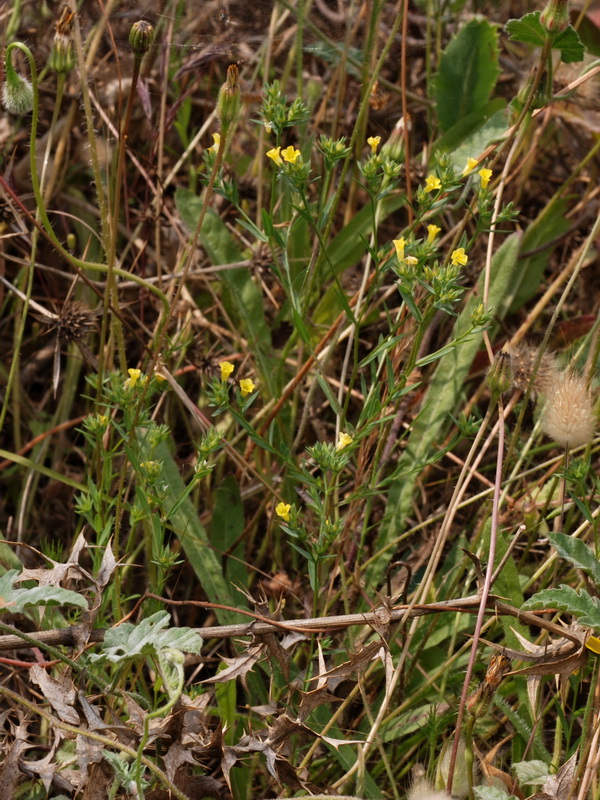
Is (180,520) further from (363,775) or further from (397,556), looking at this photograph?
(363,775)

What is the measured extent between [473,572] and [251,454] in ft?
1.77

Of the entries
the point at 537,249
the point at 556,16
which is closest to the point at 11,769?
the point at 556,16

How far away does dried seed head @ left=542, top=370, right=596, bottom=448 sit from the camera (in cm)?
141

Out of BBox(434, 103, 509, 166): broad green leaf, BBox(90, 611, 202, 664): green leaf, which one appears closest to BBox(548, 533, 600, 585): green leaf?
BBox(90, 611, 202, 664): green leaf

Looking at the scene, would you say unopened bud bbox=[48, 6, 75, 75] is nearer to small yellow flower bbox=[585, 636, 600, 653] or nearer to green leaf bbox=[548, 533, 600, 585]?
green leaf bbox=[548, 533, 600, 585]

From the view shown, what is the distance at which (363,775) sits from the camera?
4.15 ft

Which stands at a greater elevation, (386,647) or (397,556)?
(386,647)

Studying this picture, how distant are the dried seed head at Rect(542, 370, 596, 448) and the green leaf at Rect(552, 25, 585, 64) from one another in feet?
1.99

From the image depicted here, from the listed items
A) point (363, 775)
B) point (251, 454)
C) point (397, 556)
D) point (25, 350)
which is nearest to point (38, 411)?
point (25, 350)

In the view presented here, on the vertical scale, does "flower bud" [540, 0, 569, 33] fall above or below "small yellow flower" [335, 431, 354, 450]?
above

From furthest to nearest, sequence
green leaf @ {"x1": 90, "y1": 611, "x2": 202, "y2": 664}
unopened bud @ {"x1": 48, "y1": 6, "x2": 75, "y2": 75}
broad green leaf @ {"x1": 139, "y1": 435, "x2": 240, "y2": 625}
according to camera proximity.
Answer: broad green leaf @ {"x1": 139, "y1": 435, "x2": 240, "y2": 625} → unopened bud @ {"x1": 48, "y1": 6, "x2": 75, "y2": 75} → green leaf @ {"x1": 90, "y1": 611, "x2": 202, "y2": 664}

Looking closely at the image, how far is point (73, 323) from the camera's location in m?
1.77

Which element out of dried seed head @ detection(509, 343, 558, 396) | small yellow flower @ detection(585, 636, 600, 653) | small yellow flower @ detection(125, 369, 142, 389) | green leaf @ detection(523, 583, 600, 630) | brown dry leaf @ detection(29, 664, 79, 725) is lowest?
brown dry leaf @ detection(29, 664, 79, 725)

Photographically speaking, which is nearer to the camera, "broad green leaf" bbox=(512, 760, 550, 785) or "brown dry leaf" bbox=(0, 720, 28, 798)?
"brown dry leaf" bbox=(0, 720, 28, 798)
